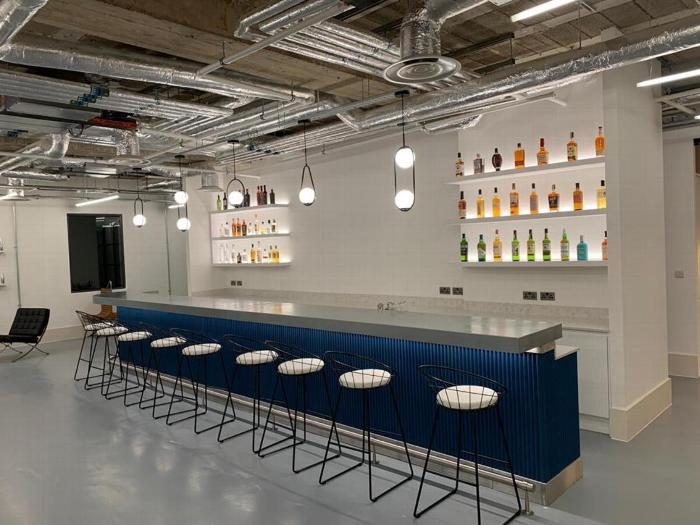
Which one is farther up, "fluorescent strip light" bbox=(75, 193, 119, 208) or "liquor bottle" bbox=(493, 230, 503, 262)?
"fluorescent strip light" bbox=(75, 193, 119, 208)

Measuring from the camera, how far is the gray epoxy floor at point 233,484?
9.74 ft

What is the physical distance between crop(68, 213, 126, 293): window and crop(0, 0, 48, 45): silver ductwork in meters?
7.94

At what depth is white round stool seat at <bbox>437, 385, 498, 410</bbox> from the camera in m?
2.70

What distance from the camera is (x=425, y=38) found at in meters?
2.70

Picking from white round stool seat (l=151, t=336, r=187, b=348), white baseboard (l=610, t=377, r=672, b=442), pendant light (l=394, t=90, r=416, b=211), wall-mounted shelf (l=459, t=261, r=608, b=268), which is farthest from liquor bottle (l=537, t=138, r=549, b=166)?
white round stool seat (l=151, t=336, r=187, b=348)

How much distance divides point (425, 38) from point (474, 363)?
1911 mm

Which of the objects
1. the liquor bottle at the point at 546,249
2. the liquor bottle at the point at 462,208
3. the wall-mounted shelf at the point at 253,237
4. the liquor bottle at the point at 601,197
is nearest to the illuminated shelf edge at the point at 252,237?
the wall-mounted shelf at the point at 253,237

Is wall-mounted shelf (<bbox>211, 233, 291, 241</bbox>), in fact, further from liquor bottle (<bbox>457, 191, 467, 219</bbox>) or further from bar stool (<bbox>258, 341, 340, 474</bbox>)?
bar stool (<bbox>258, 341, 340, 474</bbox>)

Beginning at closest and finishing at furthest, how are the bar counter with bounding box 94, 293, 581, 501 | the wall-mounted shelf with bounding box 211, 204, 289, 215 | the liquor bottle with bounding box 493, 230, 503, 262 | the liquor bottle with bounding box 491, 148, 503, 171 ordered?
the bar counter with bounding box 94, 293, 581, 501, the liquor bottle with bounding box 491, 148, 503, 171, the liquor bottle with bounding box 493, 230, 503, 262, the wall-mounted shelf with bounding box 211, 204, 289, 215

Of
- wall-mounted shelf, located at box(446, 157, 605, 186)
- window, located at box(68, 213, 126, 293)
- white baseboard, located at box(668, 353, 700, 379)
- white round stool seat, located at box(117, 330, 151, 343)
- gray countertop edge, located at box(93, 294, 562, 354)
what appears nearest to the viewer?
gray countertop edge, located at box(93, 294, 562, 354)

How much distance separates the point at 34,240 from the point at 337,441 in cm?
771

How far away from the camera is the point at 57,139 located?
17.0 feet

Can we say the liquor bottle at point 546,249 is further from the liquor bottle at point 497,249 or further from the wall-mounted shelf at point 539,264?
the liquor bottle at point 497,249

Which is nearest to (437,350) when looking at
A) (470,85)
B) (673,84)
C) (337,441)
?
(337,441)
